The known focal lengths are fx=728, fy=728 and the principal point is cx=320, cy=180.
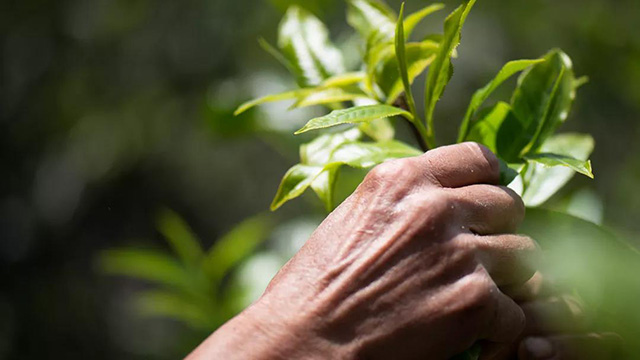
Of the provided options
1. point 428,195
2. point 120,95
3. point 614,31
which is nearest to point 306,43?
point 428,195

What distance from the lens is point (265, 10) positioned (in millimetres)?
2281

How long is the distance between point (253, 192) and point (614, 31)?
1951 millimetres

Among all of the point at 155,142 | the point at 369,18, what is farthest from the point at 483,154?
the point at 155,142

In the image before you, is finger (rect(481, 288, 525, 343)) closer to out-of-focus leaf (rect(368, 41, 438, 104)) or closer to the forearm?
the forearm

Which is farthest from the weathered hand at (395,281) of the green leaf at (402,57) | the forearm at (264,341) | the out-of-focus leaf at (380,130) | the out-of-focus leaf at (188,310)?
the out-of-focus leaf at (188,310)

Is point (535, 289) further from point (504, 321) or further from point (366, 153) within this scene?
point (366, 153)

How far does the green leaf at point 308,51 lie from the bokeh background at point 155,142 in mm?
241

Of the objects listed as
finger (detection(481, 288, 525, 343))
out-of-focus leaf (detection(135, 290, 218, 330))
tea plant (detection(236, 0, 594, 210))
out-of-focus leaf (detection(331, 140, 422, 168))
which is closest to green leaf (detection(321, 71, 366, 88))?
tea plant (detection(236, 0, 594, 210))

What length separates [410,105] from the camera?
Result: 0.77 m

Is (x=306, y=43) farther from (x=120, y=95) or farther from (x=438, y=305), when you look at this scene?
(x=120, y=95)

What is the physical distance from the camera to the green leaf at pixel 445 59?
2.26 ft

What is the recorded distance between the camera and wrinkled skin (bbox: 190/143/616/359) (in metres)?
0.62

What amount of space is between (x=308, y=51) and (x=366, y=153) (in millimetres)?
261

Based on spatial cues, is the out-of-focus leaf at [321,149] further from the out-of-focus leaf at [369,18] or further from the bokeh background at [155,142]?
the bokeh background at [155,142]
